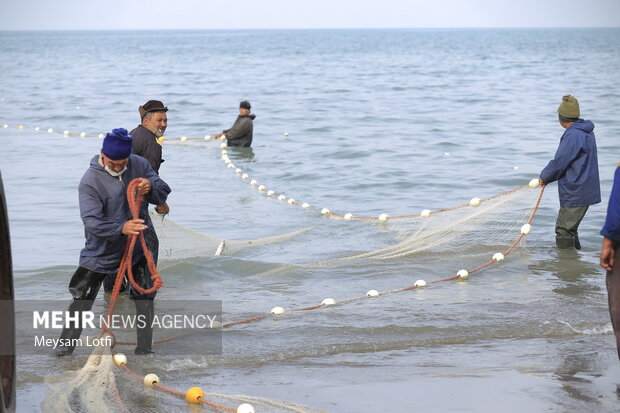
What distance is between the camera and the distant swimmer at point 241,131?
1603 centimetres

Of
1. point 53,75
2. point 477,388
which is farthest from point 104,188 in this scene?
point 53,75

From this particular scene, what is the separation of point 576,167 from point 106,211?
4471 mm

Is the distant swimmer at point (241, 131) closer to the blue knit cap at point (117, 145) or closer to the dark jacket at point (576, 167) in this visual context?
the dark jacket at point (576, 167)

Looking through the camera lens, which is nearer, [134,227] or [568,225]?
[134,227]

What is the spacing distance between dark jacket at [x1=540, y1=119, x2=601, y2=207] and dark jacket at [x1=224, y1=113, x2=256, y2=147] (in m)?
8.91

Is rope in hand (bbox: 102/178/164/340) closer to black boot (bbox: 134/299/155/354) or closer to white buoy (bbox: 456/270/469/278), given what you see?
black boot (bbox: 134/299/155/354)

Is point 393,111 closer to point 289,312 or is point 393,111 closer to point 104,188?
point 289,312

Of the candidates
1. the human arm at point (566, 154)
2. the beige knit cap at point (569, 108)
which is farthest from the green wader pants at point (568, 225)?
the beige knit cap at point (569, 108)

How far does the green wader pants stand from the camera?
782cm

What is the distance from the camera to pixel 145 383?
4832 mm

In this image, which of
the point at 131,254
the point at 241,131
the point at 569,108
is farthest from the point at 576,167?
the point at 241,131

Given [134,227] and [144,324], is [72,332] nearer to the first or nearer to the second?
[144,324]

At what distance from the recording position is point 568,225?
7.99 meters

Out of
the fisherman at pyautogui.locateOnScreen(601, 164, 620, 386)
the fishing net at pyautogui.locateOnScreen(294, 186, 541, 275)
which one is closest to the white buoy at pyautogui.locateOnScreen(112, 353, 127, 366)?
the fisherman at pyautogui.locateOnScreen(601, 164, 620, 386)
